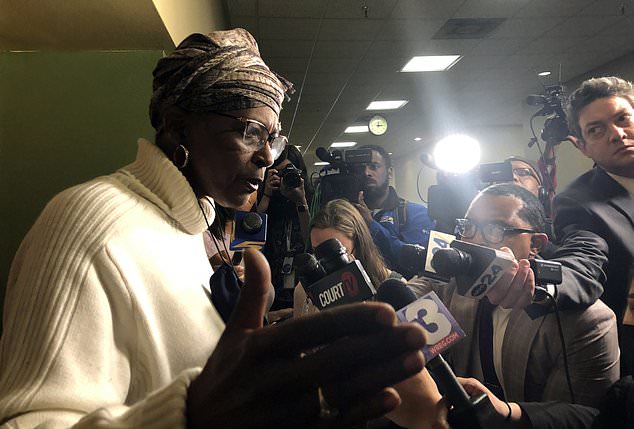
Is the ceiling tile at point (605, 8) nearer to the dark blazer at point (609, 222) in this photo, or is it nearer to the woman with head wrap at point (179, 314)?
the dark blazer at point (609, 222)

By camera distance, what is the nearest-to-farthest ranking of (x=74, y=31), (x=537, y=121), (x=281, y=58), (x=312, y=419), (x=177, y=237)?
(x=312, y=419), (x=177, y=237), (x=74, y=31), (x=281, y=58), (x=537, y=121)

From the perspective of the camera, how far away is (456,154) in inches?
91.8

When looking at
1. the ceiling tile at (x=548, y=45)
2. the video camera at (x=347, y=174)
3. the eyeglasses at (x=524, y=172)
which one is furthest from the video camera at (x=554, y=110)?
the ceiling tile at (x=548, y=45)

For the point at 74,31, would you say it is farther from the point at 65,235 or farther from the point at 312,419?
the point at 312,419

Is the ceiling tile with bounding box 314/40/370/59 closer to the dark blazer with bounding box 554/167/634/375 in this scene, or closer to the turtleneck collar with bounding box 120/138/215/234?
the dark blazer with bounding box 554/167/634/375

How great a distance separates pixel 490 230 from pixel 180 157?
0.89m

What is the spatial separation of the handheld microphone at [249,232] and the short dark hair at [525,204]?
684 millimetres

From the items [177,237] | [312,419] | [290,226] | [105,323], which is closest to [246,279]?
[312,419]

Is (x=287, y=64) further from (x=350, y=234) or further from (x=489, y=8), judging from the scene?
(x=350, y=234)

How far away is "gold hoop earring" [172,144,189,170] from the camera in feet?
2.41

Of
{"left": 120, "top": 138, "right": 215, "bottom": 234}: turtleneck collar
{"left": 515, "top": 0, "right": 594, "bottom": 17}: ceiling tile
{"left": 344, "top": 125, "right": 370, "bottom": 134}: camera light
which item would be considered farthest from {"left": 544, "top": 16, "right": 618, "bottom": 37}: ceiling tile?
{"left": 120, "top": 138, "right": 215, "bottom": 234}: turtleneck collar

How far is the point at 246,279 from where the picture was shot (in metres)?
0.36

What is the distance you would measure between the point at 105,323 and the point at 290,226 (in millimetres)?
1339

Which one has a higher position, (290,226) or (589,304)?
(290,226)
